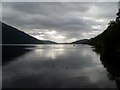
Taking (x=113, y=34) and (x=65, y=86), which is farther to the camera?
(x=113, y=34)

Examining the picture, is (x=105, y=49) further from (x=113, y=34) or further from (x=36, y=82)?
(x=36, y=82)

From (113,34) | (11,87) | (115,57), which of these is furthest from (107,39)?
(11,87)

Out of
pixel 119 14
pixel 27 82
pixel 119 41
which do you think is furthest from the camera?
pixel 119 14

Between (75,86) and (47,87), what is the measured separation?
4.05 meters

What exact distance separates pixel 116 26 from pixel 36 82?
41.3 metres

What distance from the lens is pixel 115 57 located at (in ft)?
210

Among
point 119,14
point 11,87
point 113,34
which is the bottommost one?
point 11,87

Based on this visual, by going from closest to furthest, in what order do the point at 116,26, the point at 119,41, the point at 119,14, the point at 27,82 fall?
the point at 27,82
the point at 119,41
the point at 116,26
the point at 119,14

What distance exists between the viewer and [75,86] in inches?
1239

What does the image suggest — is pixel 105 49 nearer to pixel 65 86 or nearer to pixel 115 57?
pixel 115 57

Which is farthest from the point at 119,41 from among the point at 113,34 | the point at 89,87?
the point at 89,87

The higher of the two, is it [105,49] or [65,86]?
[105,49]

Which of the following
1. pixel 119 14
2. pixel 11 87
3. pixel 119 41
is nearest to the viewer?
pixel 11 87

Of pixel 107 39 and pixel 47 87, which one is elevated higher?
pixel 107 39
